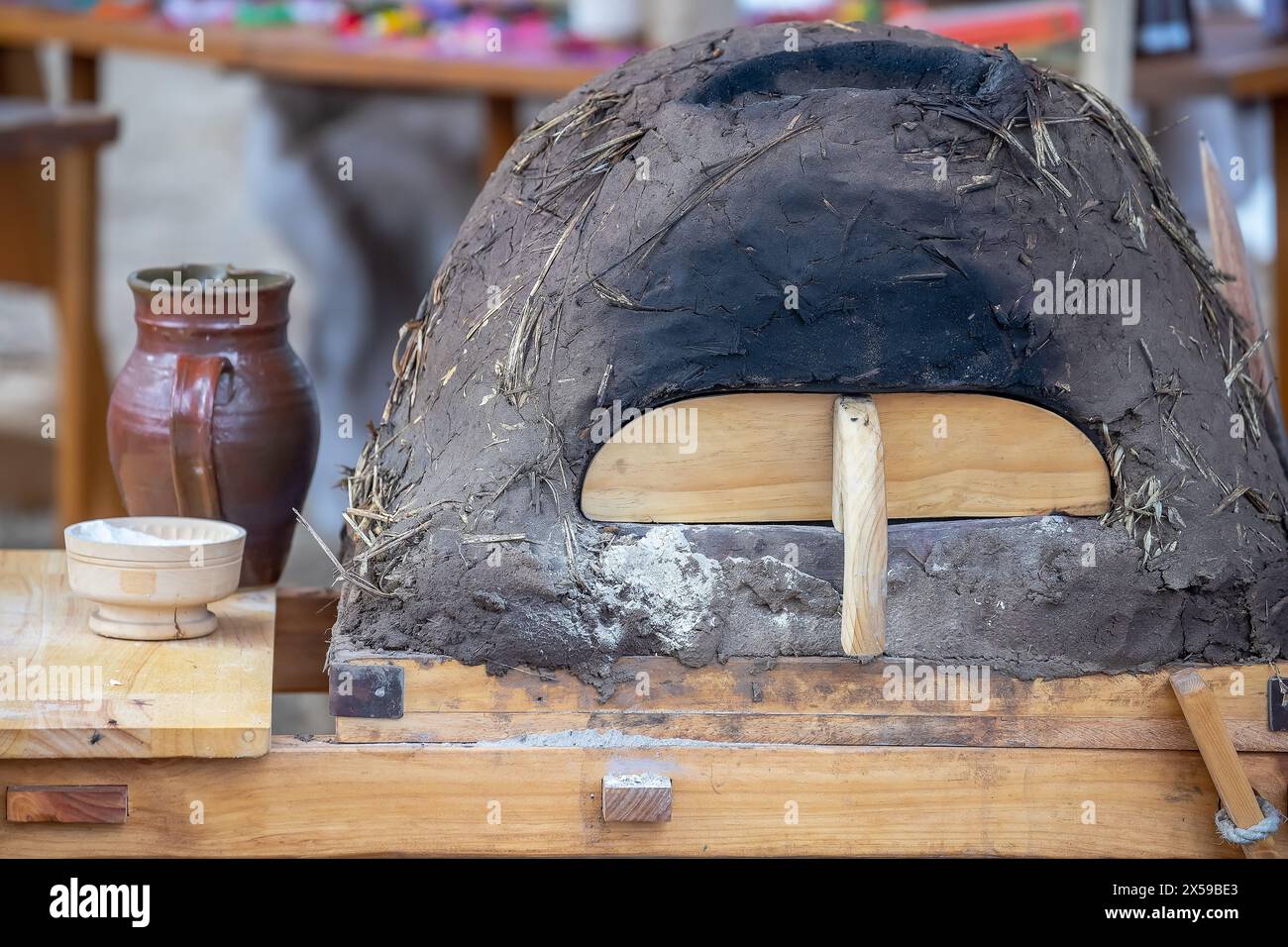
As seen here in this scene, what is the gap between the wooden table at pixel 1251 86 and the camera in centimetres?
374

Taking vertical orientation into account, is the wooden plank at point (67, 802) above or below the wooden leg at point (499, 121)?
below

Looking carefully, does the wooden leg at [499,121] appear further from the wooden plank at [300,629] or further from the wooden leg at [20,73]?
the wooden plank at [300,629]

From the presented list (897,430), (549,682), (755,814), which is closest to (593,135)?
(897,430)

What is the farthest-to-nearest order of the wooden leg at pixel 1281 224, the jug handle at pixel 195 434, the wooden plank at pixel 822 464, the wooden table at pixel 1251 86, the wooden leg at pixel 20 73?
the wooden leg at pixel 20 73 → the wooden leg at pixel 1281 224 → the wooden table at pixel 1251 86 → the jug handle at pixel 195 434 → the wooden plank at pixel 822 464

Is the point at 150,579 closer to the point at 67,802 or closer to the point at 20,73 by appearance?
the point at 67,802

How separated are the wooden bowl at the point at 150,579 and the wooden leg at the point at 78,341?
261 centimetres

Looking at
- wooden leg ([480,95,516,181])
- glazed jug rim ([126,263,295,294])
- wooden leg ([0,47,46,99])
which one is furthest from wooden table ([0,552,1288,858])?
wooden leg ([0,47,46,99])

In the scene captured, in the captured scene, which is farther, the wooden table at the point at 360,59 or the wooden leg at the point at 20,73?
the wooden leg at the point at 20,73

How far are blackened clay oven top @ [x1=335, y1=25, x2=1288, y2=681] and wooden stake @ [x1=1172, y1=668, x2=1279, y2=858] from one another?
0.08 metres

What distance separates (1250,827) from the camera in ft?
5.23

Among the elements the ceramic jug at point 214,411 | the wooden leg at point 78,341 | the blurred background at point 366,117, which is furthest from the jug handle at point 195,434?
the wooden leg at point 78,341

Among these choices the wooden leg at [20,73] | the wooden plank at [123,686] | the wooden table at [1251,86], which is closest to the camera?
the wooden plank at [123,686]

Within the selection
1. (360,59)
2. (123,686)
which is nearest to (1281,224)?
(360,59)

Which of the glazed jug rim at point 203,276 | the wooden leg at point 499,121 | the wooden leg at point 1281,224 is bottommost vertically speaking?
the glazed jug rim at point 203,276
